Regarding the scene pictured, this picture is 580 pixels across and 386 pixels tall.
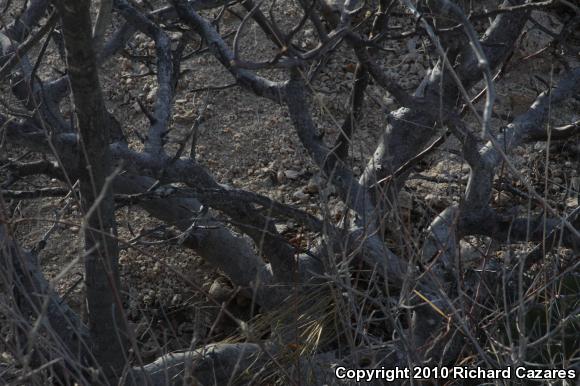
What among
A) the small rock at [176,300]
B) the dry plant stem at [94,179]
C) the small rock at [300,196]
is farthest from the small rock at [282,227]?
the dry plant stem at [94,179]

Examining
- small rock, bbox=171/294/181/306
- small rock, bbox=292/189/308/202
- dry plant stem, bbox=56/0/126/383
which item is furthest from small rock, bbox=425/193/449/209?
dry plant stem, bbox=56/0/126/383

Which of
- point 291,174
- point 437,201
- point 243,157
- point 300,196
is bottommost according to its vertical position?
point 437,201

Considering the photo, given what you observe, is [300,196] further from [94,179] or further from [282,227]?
[94,179]

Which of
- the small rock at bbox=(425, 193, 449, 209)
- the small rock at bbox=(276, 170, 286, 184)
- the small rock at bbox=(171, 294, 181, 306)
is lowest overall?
the small rock at bbox=(171, 294, 181, 306)

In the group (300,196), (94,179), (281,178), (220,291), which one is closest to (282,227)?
(300,196)

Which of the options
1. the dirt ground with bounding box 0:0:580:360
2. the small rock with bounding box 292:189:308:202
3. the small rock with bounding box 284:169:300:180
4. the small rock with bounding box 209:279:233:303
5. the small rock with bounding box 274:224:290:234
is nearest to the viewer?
the small rock with bounding box 209:279:233:303

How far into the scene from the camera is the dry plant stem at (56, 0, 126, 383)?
157 centimetres

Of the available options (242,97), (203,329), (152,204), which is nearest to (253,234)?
(152,204)

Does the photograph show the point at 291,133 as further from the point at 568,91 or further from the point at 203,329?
the point at 568,91

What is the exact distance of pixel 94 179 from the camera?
5.90 feet

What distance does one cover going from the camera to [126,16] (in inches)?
95.1

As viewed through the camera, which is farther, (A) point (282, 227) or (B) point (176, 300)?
(A) point (282, 227)

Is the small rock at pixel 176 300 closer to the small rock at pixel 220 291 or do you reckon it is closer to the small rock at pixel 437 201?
the small rock at pixel 220 291

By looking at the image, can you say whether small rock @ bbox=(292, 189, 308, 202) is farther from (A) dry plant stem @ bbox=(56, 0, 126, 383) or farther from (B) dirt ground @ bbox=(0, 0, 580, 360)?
(A) dry plant stem @ bbox=(56, 0, 126, 383)
